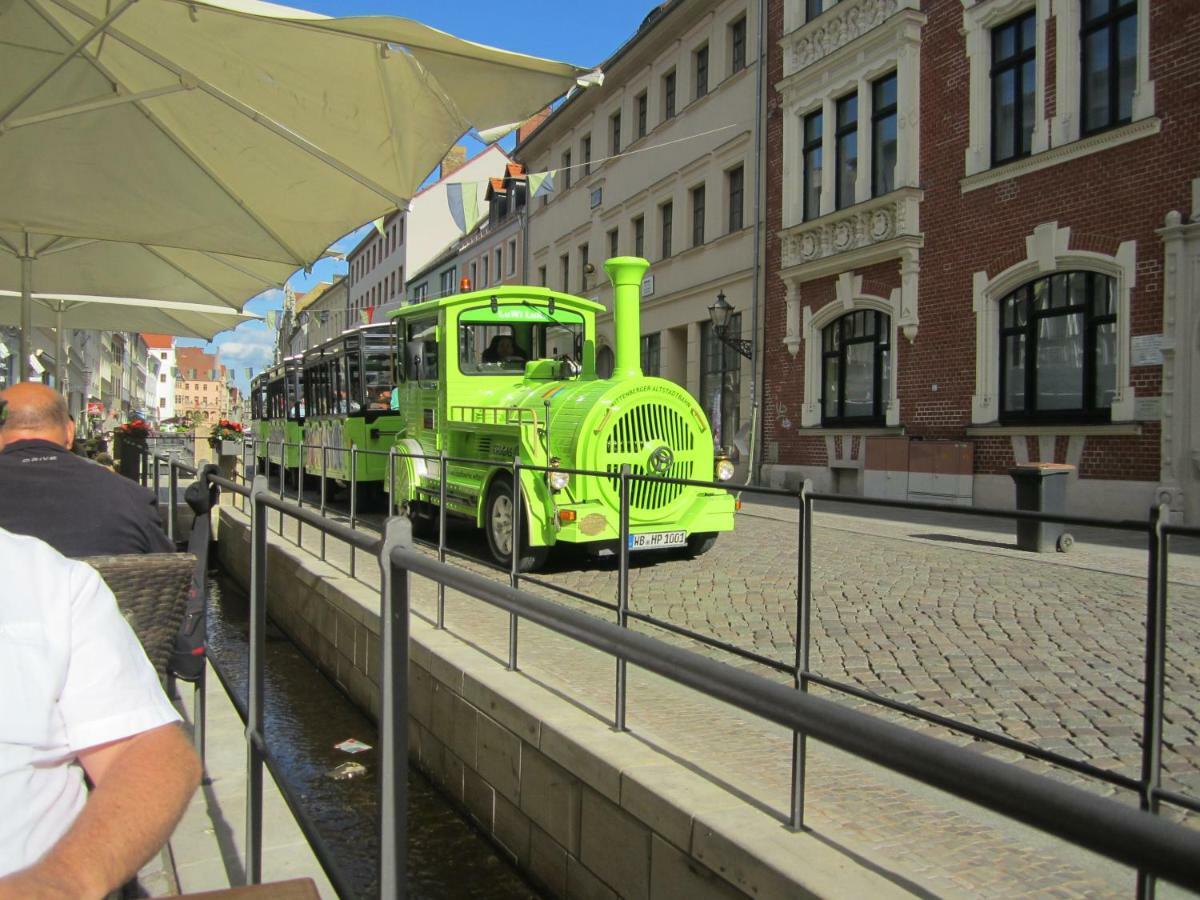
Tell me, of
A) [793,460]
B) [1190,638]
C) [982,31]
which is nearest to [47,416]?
[1190,638]

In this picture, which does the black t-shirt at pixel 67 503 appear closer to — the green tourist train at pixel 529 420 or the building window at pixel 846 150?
the green tourist train at pixel 529 420

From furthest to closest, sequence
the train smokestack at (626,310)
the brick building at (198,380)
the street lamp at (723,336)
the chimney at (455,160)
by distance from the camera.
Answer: the brick building at (198,380), the chimney at (455,160), the street lamp at (723,336), the train smokestack at (626,310)

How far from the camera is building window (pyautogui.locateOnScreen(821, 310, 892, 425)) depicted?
17172 millimetres

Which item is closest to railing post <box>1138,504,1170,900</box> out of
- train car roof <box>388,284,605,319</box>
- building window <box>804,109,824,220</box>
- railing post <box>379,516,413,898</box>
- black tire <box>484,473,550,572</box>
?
railing post <box>379,516,413,898</box>

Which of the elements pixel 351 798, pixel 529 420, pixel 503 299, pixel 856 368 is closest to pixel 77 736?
pixel 351 798

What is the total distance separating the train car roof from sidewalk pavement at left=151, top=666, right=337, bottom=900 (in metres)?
7.15

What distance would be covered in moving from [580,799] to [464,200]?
1501 cm

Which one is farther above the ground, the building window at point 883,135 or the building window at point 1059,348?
the building window at point 883,135

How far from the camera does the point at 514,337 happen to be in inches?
436

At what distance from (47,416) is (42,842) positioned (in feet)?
7.09

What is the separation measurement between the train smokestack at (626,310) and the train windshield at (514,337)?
1514 millimetres

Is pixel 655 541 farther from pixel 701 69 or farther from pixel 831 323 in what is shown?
pixel 701 69

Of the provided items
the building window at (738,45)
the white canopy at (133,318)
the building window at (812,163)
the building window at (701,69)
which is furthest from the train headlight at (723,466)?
the building window at (701,69)

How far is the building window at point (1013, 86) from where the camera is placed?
14.2 metres
